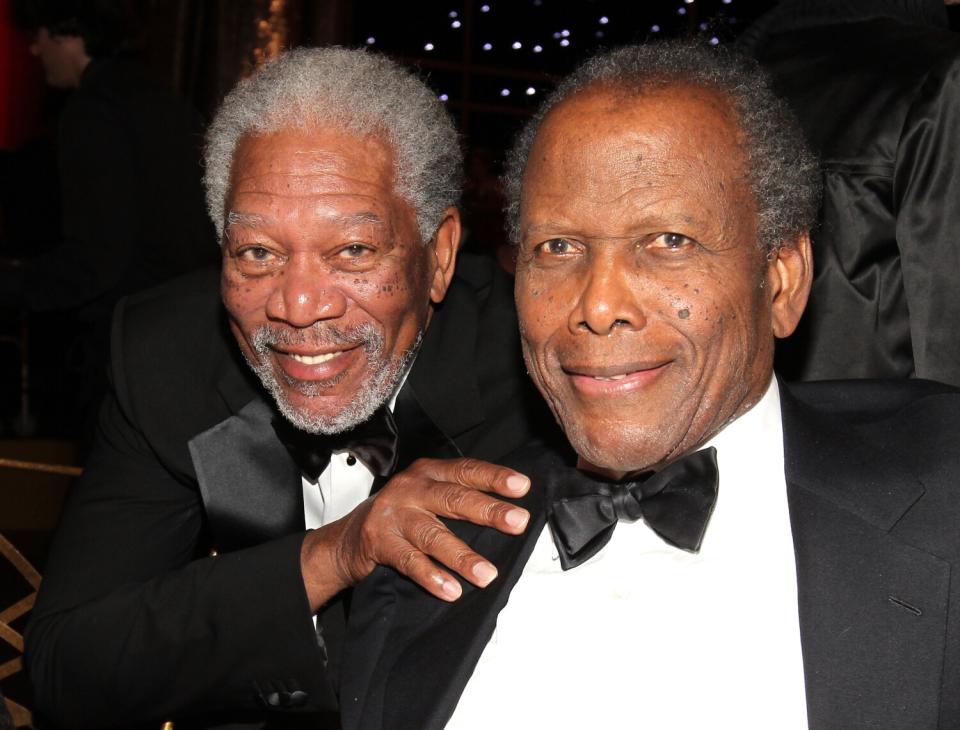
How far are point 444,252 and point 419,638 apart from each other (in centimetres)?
95

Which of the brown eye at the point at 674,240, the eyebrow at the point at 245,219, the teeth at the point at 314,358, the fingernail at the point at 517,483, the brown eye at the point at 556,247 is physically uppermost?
the brown eye at the point at 674,240

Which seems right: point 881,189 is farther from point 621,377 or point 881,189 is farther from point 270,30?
point 270,30

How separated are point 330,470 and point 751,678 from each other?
4.07ft

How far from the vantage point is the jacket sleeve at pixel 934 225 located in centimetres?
241

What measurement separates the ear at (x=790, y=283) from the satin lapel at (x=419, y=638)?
53 centimetres

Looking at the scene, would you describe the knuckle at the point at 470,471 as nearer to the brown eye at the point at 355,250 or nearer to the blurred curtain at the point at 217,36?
the brown eye at the point at 355,250

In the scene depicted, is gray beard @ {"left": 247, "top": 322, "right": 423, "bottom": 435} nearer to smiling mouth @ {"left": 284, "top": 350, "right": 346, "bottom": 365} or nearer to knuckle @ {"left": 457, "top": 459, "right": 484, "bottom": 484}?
smiling mouth @ {"left": 284, "top": 350, "right": 346, "bottom": 365}

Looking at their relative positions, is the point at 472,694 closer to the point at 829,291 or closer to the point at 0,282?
the point at 829,291

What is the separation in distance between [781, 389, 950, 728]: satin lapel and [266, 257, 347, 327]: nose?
977 mm

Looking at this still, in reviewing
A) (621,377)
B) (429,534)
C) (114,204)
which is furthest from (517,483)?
(114,204)

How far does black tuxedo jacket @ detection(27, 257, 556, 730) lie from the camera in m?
2.38

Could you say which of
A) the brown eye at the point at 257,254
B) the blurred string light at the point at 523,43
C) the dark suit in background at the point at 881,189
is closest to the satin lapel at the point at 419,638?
the brown eye at the point at 257,254

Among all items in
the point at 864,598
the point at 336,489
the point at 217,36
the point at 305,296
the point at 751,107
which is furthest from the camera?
the point at 217,36

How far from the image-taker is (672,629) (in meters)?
1.91
